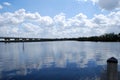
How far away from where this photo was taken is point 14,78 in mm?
27266

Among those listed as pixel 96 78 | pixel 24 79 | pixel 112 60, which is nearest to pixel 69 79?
pixel 96 78

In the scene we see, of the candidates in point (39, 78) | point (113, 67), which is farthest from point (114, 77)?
point (39, 78)

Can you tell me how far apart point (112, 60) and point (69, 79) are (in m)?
20.6

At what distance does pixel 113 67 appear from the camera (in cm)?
603

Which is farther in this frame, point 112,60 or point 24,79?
point 24,79

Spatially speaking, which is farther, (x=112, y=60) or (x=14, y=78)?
(x=14, y=78)

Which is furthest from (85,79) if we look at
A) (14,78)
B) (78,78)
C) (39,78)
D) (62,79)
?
(14,78)

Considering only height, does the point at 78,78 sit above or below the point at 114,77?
below

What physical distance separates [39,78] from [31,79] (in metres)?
1.20

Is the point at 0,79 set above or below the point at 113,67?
below

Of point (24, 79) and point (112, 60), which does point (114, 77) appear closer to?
point (112, 60)

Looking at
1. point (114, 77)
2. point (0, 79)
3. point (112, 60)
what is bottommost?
point (0, 79)

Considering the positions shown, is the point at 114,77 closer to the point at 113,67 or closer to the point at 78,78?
the point at 113,67

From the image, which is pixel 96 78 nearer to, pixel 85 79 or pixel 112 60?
pixel 85 79
